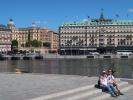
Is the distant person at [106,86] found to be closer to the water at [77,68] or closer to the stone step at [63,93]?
the stone step at [63,93]

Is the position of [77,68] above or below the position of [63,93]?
below

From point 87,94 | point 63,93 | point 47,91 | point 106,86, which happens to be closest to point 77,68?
point 106,86

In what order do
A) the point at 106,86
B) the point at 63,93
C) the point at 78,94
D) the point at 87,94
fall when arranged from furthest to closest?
the point at 106,86 < the point at 87,94 < the point at 78,94 < the point at 63,93

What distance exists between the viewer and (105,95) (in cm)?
1828

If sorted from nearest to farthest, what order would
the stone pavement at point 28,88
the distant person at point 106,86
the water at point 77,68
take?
the stone pavement at point 28,88
the distant person at point 106,86
the water at point 77,68

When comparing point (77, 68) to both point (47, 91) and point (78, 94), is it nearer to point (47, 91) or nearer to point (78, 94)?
point (47, 91)

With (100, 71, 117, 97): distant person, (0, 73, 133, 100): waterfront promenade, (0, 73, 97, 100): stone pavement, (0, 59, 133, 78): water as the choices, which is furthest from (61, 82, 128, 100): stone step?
(0, 59, 133, 78): water

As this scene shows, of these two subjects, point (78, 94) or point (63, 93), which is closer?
point (63, 93)

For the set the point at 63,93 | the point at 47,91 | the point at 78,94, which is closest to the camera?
the point at 63,93

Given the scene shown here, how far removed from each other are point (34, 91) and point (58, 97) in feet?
5.10

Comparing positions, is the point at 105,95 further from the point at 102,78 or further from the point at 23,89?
the point at 23,89

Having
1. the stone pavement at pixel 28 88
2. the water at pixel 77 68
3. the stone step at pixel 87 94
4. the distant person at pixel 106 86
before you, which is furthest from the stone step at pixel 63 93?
the water at pixel 77 68

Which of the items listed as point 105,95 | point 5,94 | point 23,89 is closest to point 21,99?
point 5,94

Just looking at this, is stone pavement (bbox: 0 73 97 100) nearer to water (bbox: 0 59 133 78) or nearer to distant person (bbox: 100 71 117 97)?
distant person (bbox: 100 71 117 97)
